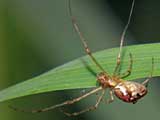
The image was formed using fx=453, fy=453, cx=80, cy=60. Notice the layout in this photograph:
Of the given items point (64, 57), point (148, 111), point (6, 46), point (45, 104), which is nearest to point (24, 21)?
point (6, 46)

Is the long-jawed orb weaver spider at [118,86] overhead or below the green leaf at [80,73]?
below

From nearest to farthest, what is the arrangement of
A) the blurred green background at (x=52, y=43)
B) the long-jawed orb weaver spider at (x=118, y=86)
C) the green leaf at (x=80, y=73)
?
the green leaf at (x=80, y=73) < the long-jawed orb weaver spider at (x=118, y=86) < the blurred green background at (x=52, y=43)

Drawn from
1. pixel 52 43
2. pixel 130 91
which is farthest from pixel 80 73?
pixel 52 43

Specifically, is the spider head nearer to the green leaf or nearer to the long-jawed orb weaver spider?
the long-jawed orb weaver spider

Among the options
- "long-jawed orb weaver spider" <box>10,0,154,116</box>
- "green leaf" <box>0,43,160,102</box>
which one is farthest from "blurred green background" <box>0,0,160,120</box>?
"green leaf" <box>0,43,160,102</box>

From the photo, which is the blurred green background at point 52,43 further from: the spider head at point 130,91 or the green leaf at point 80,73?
the green leaf at point 80,73

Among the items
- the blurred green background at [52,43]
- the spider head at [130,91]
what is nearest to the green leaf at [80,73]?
the spider head at [130,91]

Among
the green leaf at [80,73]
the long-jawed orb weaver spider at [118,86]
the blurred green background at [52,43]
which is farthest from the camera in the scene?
the blurred green background at [52,43]

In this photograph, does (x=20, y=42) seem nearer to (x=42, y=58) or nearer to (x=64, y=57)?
(x=42, y=58)

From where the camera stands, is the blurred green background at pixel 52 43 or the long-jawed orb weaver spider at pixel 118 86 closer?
the long-jawed orb weaver spider at pixel 118 86
